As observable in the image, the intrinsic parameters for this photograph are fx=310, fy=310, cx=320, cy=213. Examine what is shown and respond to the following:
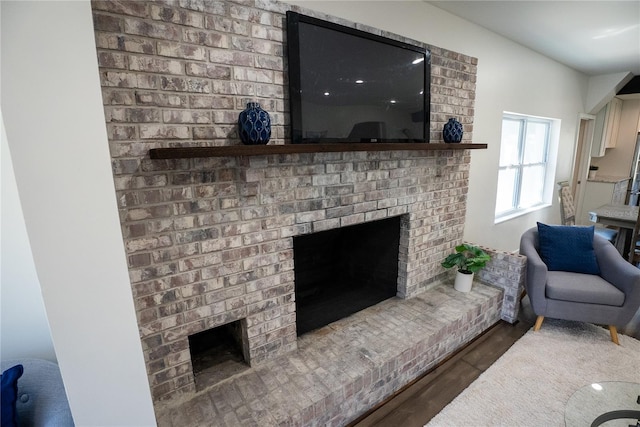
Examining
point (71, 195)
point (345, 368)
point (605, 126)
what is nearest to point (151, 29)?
point (71, 195)

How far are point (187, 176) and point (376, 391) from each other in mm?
1607

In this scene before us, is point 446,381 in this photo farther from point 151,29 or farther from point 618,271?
point 151,29

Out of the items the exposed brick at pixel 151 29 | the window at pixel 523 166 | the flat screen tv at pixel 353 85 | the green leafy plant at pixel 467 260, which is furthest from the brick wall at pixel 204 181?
the window at pixel 523 166

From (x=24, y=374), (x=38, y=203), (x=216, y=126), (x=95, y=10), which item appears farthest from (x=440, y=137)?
(x=24, y=374)

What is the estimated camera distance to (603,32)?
296 cm

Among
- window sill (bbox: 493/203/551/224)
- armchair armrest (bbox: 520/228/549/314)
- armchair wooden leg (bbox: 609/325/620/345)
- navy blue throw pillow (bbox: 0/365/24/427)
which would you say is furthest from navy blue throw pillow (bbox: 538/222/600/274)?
navy blue throw pillow (bbox: 0/365/24/427)

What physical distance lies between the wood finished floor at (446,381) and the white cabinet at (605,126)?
4.10 metres

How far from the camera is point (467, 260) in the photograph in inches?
105

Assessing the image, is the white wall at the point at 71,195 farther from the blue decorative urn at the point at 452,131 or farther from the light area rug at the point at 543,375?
the blue decorative urn at the point at 452,131

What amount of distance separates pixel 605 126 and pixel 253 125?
6719mm

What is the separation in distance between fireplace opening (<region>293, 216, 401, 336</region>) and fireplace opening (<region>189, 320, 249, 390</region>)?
505 mm

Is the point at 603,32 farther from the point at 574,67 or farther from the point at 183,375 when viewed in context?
the point at 183,375

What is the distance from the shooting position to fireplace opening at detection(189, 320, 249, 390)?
5.65 ft

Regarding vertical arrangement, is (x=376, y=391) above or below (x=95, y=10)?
below
